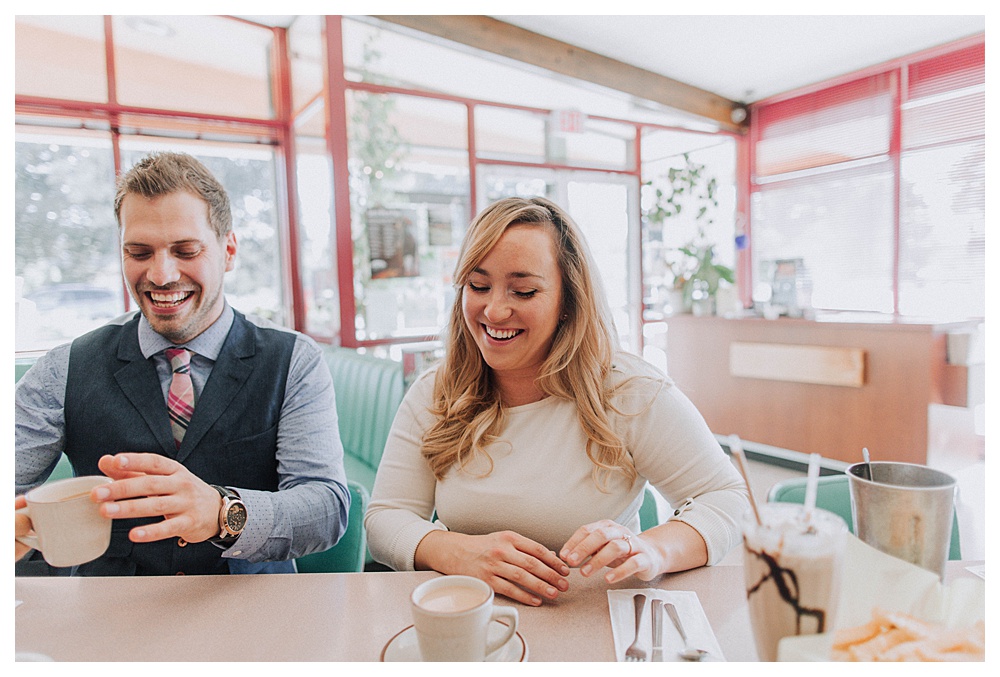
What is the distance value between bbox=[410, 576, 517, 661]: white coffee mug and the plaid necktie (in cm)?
83

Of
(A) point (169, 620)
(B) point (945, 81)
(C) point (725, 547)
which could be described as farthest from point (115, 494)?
(B) point (945, 81)

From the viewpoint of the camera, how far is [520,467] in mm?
1319

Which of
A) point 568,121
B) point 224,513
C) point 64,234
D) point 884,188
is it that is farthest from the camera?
point 884,188

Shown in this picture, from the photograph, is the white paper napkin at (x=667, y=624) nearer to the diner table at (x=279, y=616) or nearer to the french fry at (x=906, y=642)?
the diner table at (x=279, y=616)

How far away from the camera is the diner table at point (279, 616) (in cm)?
84

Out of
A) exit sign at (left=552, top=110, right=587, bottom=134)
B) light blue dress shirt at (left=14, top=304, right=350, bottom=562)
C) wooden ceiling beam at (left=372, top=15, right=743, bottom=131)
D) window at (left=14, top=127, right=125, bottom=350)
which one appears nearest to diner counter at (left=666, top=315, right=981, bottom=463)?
exit sign at (left=552, top=110, right=587, bottom=134)

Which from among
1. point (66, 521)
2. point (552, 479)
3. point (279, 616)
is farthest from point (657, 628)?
point (66, 521)

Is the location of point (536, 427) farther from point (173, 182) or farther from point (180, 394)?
point (173, 182)

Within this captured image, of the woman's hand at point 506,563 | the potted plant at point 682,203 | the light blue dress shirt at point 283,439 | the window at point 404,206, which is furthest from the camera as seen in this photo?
the potted plant at point 682,203

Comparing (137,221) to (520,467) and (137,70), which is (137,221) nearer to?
(520,467)

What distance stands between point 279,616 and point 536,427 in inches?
25.3

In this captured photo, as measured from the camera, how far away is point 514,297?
52.7 inches

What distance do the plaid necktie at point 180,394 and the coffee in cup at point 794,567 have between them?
1.17m

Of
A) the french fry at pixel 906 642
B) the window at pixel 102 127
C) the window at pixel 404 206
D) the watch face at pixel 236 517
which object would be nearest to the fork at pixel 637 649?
the french fry at pixel 906 642
